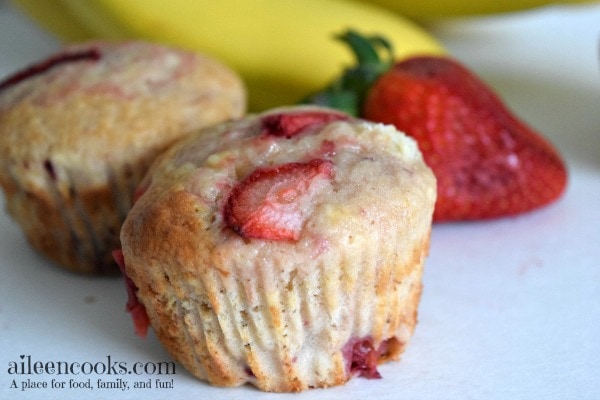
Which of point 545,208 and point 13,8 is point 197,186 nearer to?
point 545,208

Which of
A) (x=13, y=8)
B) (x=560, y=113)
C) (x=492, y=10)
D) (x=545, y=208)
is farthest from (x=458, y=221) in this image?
(x=13, y=8)

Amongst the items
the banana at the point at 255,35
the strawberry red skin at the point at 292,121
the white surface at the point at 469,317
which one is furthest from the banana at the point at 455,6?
the strawberry red skin at the point at 292,121

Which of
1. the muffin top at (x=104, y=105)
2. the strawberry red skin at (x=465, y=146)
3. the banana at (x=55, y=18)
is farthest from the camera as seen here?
the banana at (x=55, y=18)

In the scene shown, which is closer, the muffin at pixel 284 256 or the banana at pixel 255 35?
the muffin at pixel 284 256

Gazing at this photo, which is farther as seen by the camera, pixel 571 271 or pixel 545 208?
pixel 545 208

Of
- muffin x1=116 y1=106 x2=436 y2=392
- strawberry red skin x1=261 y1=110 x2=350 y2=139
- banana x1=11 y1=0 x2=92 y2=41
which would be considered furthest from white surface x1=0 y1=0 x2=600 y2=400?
banana x1=11 y1=0 x2=92 y2=41

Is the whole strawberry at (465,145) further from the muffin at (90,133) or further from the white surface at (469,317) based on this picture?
the muffin at (90,133)

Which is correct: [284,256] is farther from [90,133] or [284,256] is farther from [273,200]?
[90,133]
